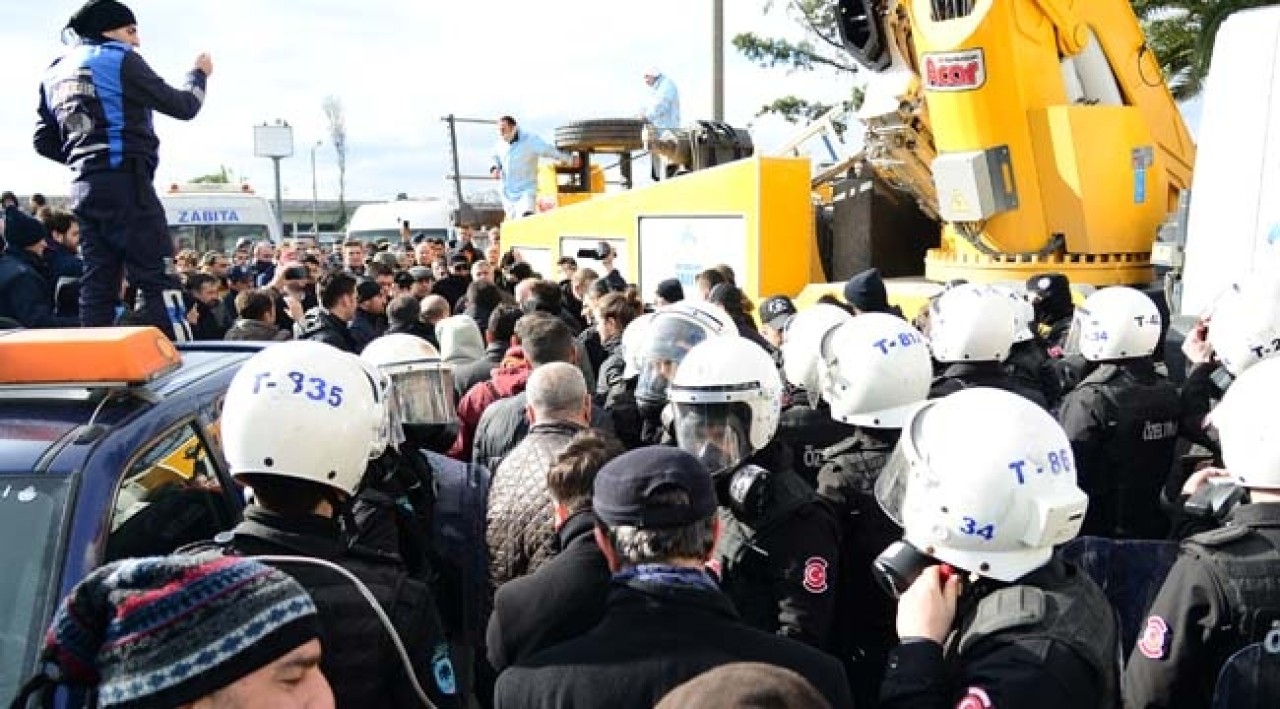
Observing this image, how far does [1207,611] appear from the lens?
7.90 ft

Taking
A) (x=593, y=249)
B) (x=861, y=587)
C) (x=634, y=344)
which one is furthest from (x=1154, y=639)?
(x=593, y=249)

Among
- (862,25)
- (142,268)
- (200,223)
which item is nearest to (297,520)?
(142,268)

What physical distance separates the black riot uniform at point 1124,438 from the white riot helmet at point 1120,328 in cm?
5

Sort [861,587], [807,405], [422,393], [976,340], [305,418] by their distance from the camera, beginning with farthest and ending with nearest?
[976,340] < [807,405] < [422,393] < [861,587] < [305,418]

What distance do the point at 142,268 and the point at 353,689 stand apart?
324 centimetres

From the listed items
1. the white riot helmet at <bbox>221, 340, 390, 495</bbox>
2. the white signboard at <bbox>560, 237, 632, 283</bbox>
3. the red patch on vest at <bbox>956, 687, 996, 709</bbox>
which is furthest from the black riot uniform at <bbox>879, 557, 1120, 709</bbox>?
the white signboard at <bbox>560, 237, 632, 283</bbox>

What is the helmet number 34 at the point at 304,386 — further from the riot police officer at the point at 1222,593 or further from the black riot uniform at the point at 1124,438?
the black riot uniform at the point at 1124,438

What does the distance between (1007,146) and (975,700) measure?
6988 millimetres

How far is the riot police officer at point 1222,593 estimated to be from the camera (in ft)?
7.80

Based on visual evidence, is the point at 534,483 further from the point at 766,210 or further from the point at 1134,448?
the point at 766,210

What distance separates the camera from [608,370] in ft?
19.1

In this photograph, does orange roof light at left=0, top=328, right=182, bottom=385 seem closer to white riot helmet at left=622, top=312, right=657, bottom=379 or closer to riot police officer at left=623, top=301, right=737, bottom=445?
riot police officer at left=623, top=301, right=737, bottom=445

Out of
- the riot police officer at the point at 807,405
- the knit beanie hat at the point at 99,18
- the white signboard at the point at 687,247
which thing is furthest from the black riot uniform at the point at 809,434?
the white signboard at the point at 687,247

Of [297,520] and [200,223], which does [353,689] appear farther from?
Answer: [200,223]
